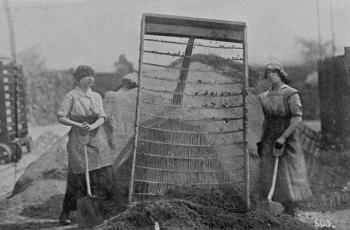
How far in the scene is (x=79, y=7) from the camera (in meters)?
6.78

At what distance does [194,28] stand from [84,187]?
2.13m

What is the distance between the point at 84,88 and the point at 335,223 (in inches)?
125

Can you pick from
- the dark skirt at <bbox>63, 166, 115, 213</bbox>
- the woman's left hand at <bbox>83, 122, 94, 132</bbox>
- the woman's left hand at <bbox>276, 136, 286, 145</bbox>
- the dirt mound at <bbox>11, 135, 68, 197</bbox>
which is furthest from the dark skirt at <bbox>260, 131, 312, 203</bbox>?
the dirt mound at <bbox>11, 135, 68, 197</bbox>

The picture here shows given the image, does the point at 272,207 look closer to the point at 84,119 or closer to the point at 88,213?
the point at 88,213

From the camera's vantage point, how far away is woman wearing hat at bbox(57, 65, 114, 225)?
4785 millimetres

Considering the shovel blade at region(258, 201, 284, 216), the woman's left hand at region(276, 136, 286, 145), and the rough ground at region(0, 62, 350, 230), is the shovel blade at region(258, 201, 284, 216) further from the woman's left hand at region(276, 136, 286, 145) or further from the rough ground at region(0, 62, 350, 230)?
the woman's left hand at region(276, 136, 286, 145)

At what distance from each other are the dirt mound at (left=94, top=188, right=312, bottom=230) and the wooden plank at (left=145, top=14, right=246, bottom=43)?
5.89ft

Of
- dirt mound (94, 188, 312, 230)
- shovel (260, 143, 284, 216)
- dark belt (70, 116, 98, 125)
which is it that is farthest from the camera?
dark belt (70, 116, 98, 125)

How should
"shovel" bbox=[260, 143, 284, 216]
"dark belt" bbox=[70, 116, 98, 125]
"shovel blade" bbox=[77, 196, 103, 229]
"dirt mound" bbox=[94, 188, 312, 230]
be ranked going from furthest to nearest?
"dark belt" bbox=[70, 116, 98, 125] < "shovel" bbox=[260, 143, 284, 216] < "shovel blade" bbox=[77, 196, 103, 229] < "dirt mound" bbox=[94, 188, 312, 230]

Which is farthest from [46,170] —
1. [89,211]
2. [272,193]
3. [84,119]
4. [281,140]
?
[281,140]

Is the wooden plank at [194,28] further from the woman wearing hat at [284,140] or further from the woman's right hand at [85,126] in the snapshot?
the woman's right hand at [85,126]

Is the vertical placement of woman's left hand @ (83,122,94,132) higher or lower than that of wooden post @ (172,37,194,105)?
lower

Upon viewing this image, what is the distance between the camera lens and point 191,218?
13.6 feet

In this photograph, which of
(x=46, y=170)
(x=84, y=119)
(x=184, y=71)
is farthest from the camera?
(x=46, y=170)
